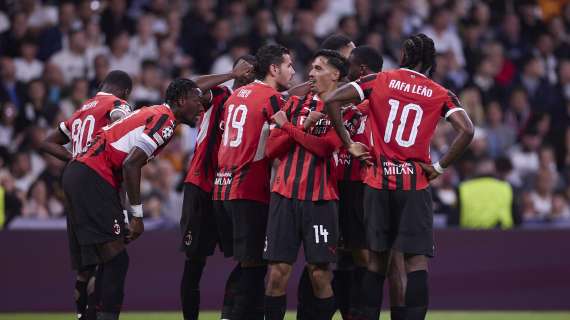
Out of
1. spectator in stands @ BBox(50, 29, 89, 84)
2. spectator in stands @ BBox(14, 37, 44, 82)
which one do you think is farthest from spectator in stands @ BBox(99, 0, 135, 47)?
spectator in stands @ BBox(14, 37, 44, 82)

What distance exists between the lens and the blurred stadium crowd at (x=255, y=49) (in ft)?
44.7

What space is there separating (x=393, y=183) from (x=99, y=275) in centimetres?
255

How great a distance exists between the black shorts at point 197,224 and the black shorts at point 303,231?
1.03 metres

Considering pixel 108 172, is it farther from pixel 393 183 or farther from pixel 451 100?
pixel 451 100

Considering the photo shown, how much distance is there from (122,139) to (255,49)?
7.13 metres

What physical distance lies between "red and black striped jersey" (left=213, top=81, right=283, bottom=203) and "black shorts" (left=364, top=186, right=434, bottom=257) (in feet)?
3.26

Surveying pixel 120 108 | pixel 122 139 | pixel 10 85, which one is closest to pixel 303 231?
pixel 122 139

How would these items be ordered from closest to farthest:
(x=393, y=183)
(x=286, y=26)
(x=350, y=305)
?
(x=393, y=183), (x=350, y=305), (x=286, y=26)

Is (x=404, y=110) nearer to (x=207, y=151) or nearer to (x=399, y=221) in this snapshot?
(x=399, y=221)

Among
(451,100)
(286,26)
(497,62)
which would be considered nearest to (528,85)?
(497,62)

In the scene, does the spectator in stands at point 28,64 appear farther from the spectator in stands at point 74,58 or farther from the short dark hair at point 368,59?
the short dark hair at point 368,59

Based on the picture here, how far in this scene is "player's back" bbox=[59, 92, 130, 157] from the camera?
934cm

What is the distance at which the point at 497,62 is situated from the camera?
16734mm

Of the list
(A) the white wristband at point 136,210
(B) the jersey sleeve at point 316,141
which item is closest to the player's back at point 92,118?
(A) the white wristband at point 136,210
